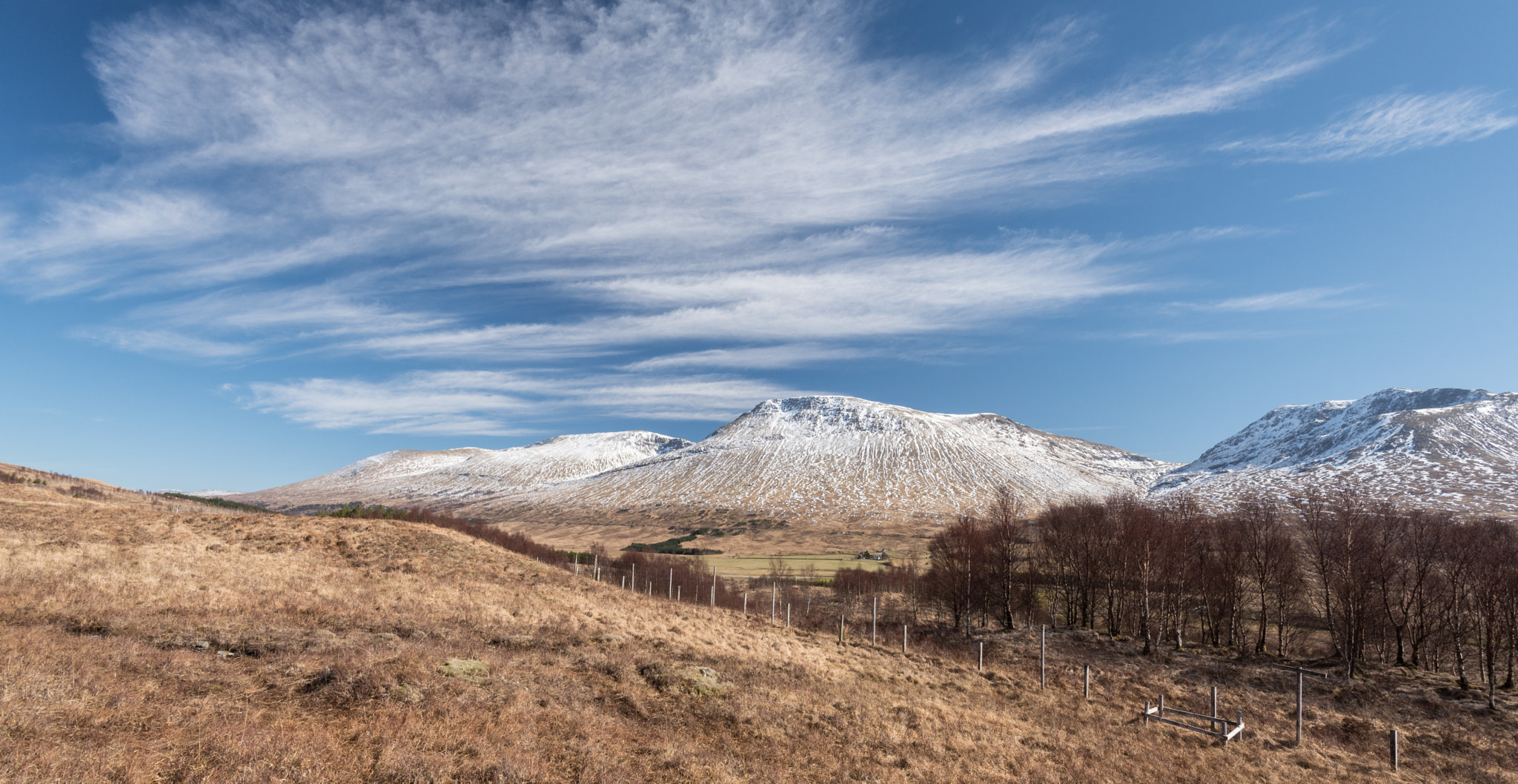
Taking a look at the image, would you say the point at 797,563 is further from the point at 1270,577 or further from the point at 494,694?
the point at 494,694

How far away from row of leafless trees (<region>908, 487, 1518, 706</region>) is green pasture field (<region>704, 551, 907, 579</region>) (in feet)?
157

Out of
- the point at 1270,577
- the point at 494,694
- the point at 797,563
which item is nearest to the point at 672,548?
the point at 797,563

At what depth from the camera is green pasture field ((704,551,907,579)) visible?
118m

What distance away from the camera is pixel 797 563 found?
136 metres

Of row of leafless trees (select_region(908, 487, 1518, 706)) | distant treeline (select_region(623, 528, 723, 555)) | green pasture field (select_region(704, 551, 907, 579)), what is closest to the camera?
row of leafless trees (select_region(908, 487, 1518, 706))

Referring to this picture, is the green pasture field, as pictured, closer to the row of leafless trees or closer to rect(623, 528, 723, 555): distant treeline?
rect(623, 528, 723, 555): distant treeline

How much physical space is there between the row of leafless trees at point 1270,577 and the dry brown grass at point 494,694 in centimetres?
765

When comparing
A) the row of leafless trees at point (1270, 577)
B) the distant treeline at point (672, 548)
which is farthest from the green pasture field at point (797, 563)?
the row of leafless trees at point (1270, 577)

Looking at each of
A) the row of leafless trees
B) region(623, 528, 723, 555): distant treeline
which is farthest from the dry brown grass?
region(623, 528, 723, 555): distant treeline

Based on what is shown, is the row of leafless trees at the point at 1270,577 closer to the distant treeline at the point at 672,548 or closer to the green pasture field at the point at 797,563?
the green pasture field at the point at 797,563

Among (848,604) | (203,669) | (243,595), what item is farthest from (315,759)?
(848,604)

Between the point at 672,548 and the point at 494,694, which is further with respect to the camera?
the point at 672,548

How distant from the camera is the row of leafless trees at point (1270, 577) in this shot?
156ft

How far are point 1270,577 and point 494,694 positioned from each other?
67752 millimetres
